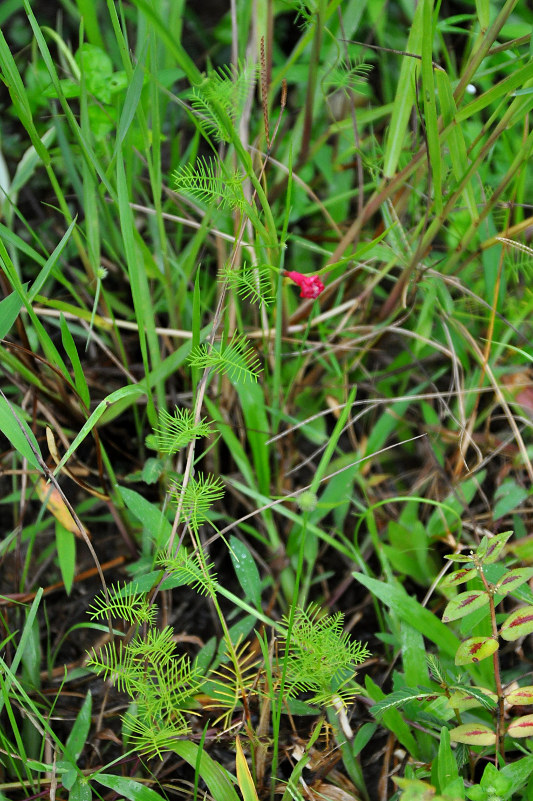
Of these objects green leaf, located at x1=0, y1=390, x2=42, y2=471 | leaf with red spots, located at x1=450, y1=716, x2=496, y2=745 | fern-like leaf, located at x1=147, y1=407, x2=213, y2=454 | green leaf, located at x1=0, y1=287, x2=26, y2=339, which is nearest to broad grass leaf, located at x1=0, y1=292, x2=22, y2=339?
green leaf, located at x1=0, y1=287, x2=26, y2=339

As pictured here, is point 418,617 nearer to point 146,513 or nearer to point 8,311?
point 146,513

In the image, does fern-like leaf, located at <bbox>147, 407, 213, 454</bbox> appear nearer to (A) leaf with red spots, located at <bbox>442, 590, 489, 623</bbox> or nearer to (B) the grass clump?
(B) the grass clump

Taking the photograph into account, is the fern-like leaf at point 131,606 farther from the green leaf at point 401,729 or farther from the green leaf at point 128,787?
the green leaf at point 401,729

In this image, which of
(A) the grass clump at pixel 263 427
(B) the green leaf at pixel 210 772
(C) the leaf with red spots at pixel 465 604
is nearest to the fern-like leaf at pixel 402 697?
(A) the grass clump at pixel 263 427

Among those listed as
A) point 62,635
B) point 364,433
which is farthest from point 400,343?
point 62,635

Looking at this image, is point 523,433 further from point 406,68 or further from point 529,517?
point 406,68
